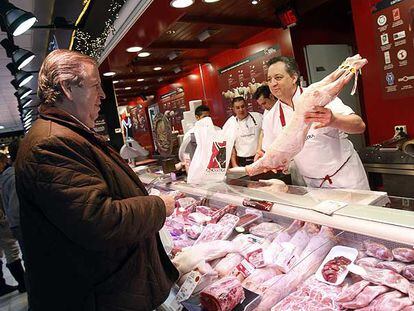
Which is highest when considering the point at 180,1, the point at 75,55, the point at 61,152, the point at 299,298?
the point at 180,1

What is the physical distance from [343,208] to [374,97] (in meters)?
3.36

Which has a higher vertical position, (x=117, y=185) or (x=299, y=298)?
(x=117, y=185)

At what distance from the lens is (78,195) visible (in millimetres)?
1096

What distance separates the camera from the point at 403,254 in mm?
1291

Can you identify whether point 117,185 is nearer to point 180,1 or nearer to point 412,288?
point 412,288

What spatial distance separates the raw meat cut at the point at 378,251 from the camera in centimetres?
132

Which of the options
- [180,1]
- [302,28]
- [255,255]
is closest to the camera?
[255,255]

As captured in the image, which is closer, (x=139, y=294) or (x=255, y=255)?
(x=139, y=294)

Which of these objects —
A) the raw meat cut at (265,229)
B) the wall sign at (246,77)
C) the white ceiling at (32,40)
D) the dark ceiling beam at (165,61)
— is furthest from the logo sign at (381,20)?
the white ceiling at (32,40)

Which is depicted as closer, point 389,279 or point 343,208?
point 389,279

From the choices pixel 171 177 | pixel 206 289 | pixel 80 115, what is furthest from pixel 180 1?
pixel 206 289

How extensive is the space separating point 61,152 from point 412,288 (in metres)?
1.33

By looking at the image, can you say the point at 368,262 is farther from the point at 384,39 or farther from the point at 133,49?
the point at 133,49

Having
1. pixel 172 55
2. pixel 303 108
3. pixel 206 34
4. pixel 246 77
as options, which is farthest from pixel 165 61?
pixel 303 108
